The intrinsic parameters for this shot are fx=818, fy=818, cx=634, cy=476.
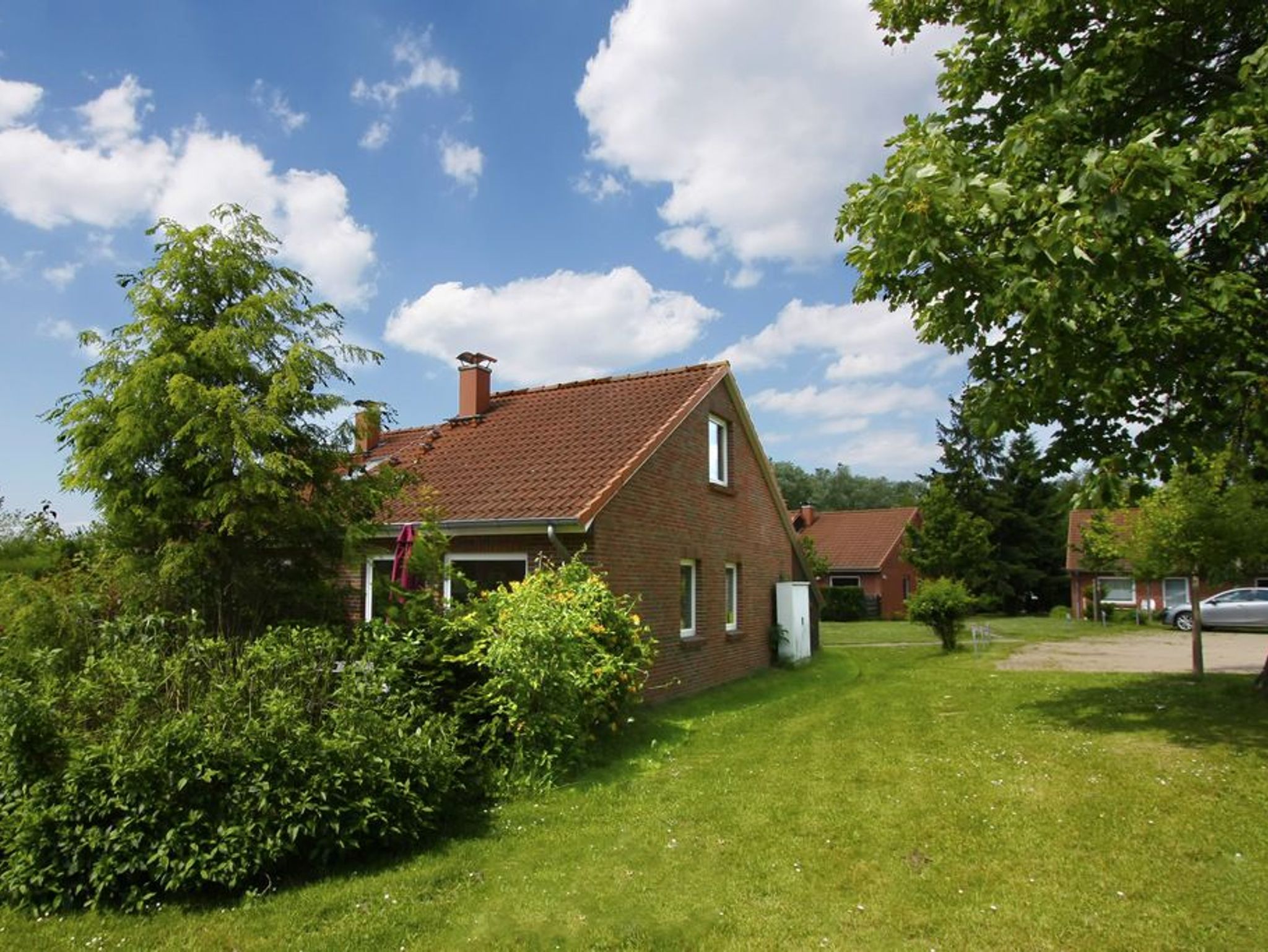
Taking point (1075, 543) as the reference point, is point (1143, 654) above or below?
below

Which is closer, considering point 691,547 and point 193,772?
point 193,772

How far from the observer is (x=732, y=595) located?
52.5ft

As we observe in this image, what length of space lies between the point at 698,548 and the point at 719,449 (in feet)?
8.11

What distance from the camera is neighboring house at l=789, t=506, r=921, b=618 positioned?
1727 inches

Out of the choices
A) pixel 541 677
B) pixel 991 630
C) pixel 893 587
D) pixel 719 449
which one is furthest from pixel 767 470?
pixel 893 587

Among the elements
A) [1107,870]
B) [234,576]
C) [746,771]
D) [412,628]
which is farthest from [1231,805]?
[234,576]

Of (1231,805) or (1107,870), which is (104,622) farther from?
(1231,805)

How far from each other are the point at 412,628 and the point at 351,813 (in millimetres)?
2562

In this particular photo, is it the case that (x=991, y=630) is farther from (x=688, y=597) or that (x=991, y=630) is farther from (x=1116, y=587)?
(x=688, y=597)

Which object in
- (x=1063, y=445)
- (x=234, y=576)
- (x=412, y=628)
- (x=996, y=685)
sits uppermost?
(x=1063, y=445)

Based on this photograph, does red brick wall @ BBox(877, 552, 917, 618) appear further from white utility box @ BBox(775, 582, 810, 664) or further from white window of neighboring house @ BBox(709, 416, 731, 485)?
white window of neighboring house @ BBox(709, 416, 731, 485)

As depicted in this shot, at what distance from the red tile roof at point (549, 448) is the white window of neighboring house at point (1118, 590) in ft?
103

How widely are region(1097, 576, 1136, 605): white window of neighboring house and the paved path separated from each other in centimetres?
1045

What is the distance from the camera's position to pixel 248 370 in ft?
25.5
